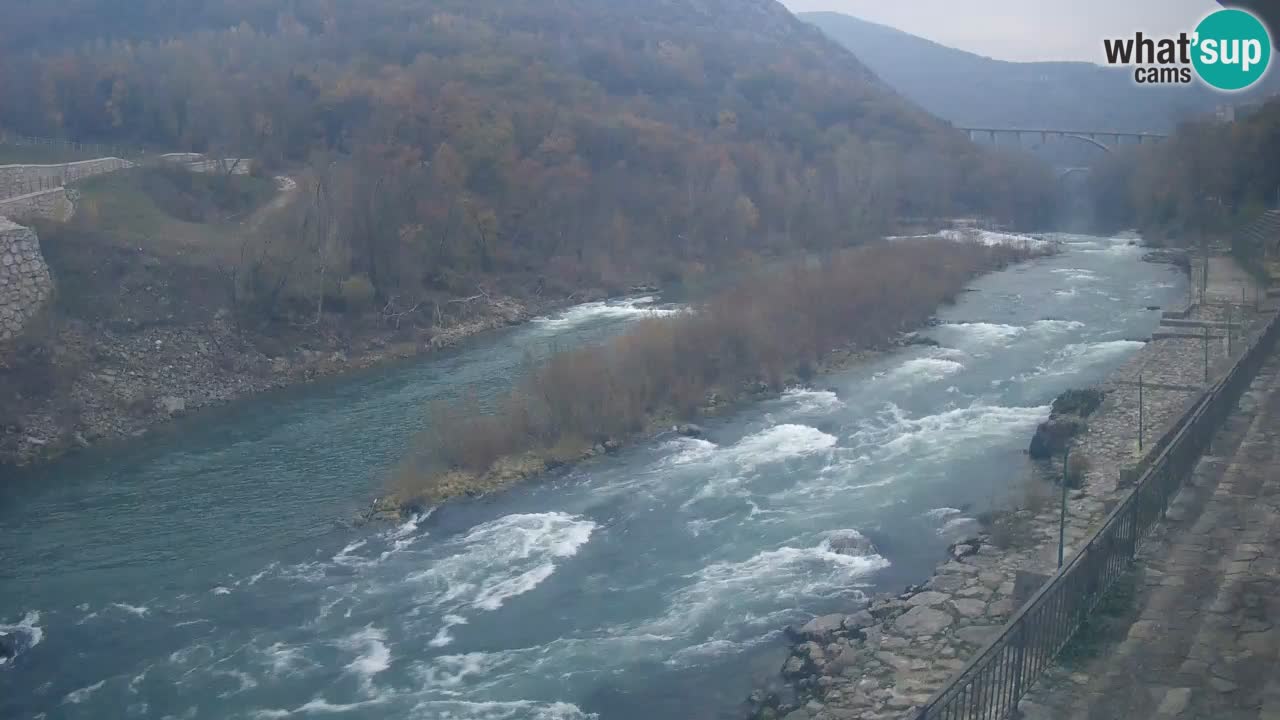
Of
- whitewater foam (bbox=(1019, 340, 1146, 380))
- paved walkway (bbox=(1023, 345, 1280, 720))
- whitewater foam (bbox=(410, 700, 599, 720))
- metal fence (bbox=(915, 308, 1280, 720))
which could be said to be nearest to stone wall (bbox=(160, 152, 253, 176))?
whitewater foam (bbox=(1019, 340, 1146, 380))

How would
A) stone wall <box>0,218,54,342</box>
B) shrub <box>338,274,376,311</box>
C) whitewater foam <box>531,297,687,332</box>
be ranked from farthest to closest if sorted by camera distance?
whitewater foam <box>531,297,687,332</box>
shrub <box>338,274,376,311</box>
stone wall <box>0,218,54,342</box>

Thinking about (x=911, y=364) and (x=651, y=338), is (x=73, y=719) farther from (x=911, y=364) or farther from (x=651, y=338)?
(x=911, y=364)

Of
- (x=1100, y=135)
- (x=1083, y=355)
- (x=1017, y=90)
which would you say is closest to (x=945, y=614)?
(x=1083, y=355)

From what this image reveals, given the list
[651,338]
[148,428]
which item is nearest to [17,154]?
[148,428]

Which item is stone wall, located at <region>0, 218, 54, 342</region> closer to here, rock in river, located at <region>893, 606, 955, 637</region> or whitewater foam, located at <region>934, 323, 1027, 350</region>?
rock in river, located at <region>893, 606, 955, 637</region>

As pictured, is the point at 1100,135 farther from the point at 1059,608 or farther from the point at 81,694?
the point at 81,694

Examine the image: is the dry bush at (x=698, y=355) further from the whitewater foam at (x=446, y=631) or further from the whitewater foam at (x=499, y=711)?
the whitewater foam at (x=499, y=711)
